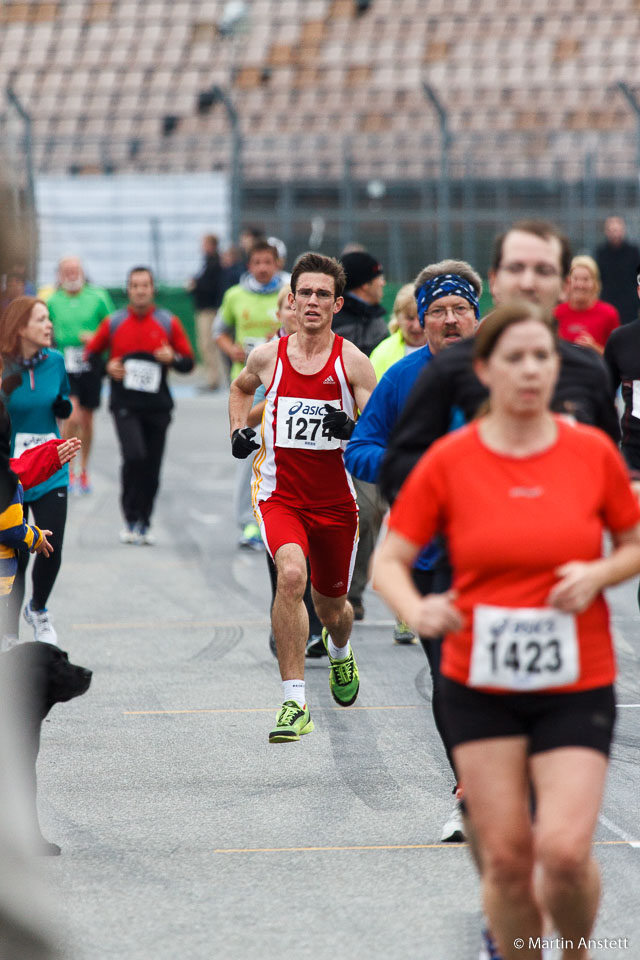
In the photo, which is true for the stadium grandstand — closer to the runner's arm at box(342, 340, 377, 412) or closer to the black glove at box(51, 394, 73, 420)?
the black glove at box(51, 394, 73, 420)

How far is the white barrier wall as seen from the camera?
25.5 meters

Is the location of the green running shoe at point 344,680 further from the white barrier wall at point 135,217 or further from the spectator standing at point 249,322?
the white barrier wall at point 135,217

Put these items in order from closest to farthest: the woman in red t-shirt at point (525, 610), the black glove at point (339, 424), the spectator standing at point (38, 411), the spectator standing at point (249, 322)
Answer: the woman in red t-shirt at point (525, 610), the black glove at point (339, 424), the spectator standing at point (38, 411), the spectator standing at point (249, 322)

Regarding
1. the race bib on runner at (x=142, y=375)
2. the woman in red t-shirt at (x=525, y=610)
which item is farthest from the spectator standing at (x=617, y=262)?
the woman in red t-shirt at (x=525, y=610)

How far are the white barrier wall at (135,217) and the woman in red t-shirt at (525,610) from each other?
2251 centimetres

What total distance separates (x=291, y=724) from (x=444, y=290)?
6.42ft

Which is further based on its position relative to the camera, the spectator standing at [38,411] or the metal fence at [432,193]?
the metal fence at [432,193]

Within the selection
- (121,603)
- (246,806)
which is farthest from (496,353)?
(121,603)

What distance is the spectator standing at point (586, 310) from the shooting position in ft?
37.1

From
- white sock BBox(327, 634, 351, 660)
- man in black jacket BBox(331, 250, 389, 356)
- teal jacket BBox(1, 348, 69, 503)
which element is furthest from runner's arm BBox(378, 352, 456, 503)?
man in black jacket BBox(331, 250, 389, 356)

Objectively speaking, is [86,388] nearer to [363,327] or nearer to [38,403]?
[363,327]

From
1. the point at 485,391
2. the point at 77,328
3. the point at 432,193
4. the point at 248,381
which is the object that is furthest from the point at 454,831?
the point at 432,193

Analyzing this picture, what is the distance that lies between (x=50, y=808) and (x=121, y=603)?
4112mm

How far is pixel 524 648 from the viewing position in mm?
3305
